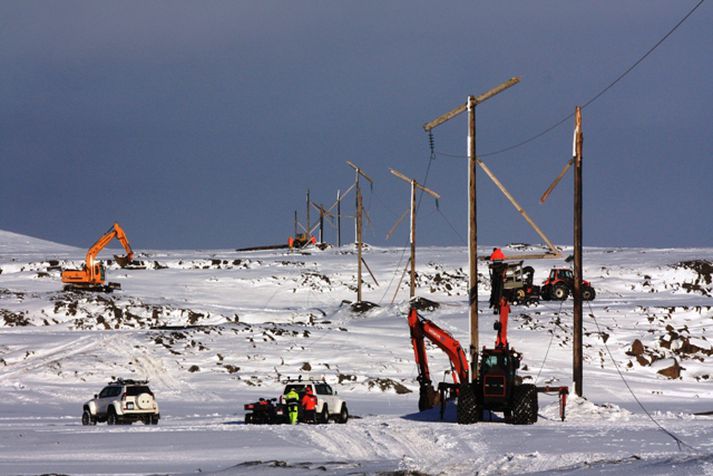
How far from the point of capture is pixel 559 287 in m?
72.2

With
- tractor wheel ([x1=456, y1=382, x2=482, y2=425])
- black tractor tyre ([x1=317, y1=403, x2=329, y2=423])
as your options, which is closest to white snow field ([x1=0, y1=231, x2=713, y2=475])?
tractor wheel ([x1=456, y1=382, x2=482, y2=425])

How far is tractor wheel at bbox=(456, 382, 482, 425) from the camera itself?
35062 mm

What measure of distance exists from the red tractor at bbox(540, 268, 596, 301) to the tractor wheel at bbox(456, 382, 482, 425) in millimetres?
37820

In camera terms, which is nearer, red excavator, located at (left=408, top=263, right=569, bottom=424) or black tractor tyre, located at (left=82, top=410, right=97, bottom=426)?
red excavator, located at (left=408, top=263, right=569, bottom=424)

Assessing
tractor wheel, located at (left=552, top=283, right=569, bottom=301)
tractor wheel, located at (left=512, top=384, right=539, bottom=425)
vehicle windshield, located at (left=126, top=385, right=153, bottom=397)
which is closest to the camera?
tractor wheel, located at (left=512, top=384, right=539, bottom=425)

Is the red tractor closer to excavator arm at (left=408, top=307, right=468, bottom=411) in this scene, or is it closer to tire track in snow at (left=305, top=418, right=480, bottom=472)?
excavator arm at (left=408, top=307, right=468, bottom=411)

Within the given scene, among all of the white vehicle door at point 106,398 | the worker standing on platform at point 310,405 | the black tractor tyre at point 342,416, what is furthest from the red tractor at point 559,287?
the white vehicle door at point 106,398

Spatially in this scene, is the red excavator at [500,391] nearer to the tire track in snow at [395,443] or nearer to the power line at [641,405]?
the tire track in snow at [395,443]

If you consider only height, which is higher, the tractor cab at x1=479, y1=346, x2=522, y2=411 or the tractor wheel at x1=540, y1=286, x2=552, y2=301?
the tractor wheel at x1=540, y1=286, x2=552, y2=301

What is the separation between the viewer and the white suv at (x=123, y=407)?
1487 inches

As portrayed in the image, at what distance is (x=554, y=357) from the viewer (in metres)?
60.3

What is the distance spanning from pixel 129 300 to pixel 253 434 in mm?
44649

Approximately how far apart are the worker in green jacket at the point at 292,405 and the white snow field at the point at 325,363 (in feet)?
6.11

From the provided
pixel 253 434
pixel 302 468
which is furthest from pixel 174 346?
pixel 302 468
